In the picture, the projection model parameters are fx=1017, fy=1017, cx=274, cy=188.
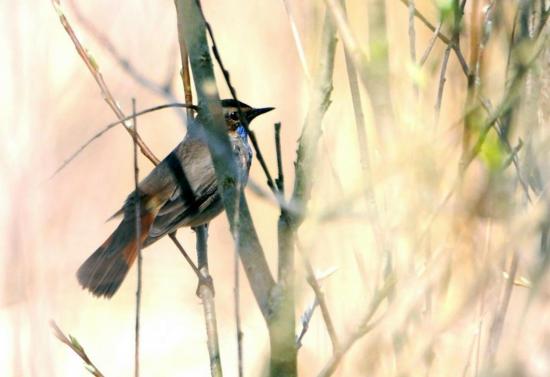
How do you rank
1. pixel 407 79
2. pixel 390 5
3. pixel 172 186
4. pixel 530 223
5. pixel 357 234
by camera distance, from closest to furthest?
pixel 530 223
pixel 407 79
pixel 357 234
pixel 390 5
pixel 172 186

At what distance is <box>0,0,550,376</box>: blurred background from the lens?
5.34 feet

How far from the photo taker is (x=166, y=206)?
4.33 metres

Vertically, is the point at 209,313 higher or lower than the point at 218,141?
A: lower

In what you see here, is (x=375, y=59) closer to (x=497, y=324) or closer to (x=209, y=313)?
(x=497, y=324)

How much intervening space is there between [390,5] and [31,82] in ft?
4.63

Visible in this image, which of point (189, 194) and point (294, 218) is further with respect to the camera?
point (189, 194)

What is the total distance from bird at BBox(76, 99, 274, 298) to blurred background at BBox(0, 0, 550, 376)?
23cm

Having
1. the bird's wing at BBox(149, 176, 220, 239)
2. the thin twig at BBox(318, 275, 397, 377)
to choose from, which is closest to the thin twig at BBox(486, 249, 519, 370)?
the thin twig at BBox(318, 275, 397, 377)

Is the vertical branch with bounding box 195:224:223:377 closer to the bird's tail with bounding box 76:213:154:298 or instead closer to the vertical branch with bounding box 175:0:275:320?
the vertical branch with bounding box 175:0:275:320

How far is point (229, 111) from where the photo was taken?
15.3ft

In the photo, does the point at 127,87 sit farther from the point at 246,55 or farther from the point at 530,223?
the point at 530,223

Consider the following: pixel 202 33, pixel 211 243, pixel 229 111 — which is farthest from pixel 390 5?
pixel 211 243

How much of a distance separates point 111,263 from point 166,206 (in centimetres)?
37

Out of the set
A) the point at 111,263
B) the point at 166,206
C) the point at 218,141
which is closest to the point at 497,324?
the point at 218,141
